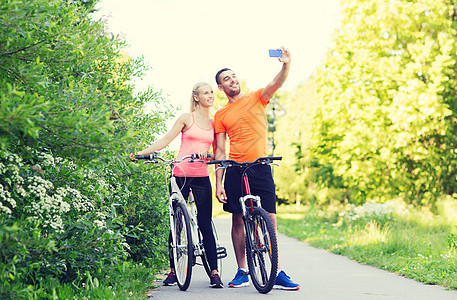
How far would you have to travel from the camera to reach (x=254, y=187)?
6.38 m

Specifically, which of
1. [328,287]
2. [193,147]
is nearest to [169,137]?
[193,147]

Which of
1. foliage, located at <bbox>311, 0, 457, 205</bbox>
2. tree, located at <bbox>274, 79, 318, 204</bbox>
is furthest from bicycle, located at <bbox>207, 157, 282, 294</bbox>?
tree, located at <bbox>274, 79, 318, 204</bbox>

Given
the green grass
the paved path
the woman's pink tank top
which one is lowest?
the paved path

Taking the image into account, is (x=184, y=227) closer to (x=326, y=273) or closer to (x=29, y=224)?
(x=29, y=224)

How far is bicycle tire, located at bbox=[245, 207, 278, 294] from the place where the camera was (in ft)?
18.4

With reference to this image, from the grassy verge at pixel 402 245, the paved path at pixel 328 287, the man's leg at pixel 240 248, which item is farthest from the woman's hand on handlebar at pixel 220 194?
the grassy verge at pixel 402 245

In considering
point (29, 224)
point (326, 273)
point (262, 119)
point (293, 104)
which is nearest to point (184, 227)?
point (262, 119)

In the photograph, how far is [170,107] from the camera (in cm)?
738

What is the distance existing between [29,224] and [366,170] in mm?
17271

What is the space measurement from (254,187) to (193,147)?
850mm

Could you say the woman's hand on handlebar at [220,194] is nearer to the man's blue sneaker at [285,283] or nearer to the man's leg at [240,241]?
the man's leg at [240,241]

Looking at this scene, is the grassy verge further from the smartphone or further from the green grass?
the green grass

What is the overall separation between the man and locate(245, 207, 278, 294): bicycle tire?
39cm

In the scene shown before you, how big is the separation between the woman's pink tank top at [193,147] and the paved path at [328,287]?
1.32 meters
